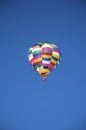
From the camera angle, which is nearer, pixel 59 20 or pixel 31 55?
pixel 31 55

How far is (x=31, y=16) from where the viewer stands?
4570 mm

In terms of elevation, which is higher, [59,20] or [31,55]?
[59,20]
